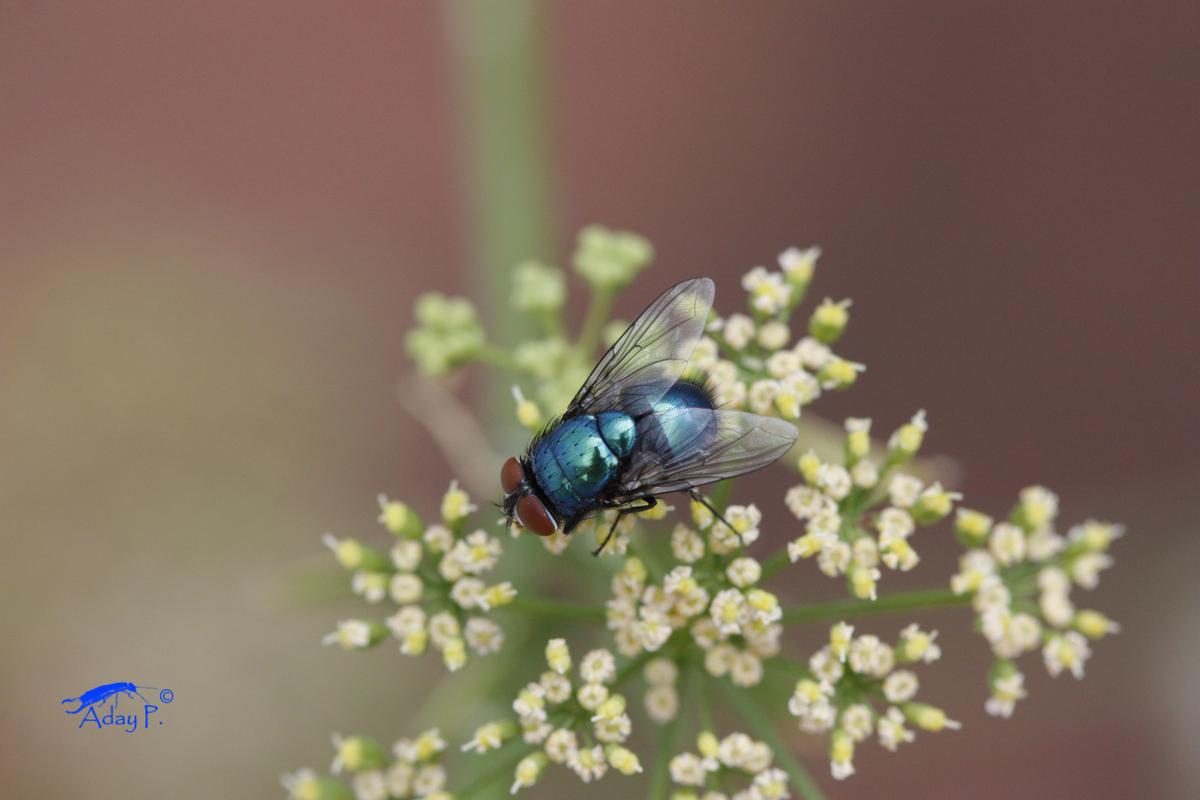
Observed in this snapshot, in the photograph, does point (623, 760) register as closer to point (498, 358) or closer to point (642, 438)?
point (642, 438)

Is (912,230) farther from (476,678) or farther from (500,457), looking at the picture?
(476,678)

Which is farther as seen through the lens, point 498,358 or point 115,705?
point 115,705

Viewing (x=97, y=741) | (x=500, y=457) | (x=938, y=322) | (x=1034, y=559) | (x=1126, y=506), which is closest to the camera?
(x=1034, y=559)

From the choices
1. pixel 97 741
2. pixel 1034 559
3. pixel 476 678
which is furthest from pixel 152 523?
pixel 1034 559

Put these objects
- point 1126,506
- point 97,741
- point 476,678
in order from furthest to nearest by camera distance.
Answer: point 1126,506 → point 97,741 → point 476,678

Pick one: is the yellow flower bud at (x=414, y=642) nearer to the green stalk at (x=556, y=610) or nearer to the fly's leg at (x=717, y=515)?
the green stalk at (x=556, y=610)

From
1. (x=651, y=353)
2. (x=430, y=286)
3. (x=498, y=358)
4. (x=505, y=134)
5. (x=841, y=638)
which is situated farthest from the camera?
(x=430, y=286)

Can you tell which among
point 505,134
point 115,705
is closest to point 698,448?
point 505,134

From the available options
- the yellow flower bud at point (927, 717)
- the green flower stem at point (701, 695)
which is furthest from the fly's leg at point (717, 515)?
the yellow flower bud at point (927, 717)

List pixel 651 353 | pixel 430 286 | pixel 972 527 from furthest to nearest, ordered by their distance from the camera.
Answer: pixel 430 286, pixel 651 353, pixel 972 527
